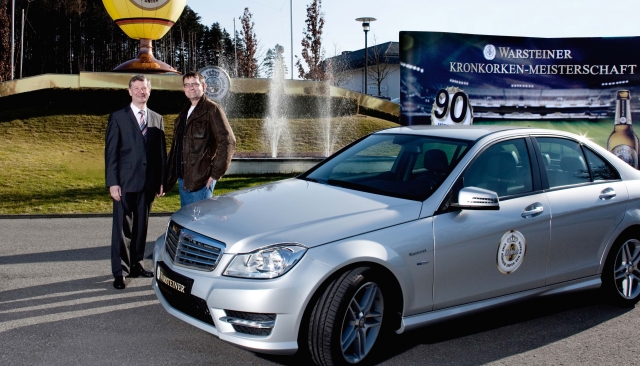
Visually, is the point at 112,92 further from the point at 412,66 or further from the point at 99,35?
the point at 99,35

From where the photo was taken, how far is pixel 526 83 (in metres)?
12.5

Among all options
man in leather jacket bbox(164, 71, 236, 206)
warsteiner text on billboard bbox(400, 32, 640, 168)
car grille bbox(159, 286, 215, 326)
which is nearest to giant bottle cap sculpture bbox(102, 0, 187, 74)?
warsteiner text on billboard bbox(400, 32, 640, 168)

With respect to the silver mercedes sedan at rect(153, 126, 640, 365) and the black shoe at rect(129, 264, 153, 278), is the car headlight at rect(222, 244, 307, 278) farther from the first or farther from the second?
the black shoe at rect(129, 264, 153, 278)

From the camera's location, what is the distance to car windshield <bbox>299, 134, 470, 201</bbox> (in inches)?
191

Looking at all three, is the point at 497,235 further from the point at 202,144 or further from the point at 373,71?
the point at 373,71

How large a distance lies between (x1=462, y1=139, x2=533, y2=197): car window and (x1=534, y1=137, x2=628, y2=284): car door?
0.62ft

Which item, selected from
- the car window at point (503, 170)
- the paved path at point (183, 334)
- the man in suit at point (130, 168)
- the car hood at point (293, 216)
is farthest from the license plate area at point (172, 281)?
the car window at point (503, 170)

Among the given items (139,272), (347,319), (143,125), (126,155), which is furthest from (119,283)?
(347,319)

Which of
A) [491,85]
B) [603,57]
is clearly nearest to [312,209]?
[491,85]

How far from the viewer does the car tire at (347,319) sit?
A: 12.9ft

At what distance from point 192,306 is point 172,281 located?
0.28m

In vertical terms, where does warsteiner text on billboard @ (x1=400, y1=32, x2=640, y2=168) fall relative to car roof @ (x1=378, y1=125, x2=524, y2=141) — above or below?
above

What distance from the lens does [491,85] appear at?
12.3 m

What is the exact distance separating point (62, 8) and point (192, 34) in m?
15.1
